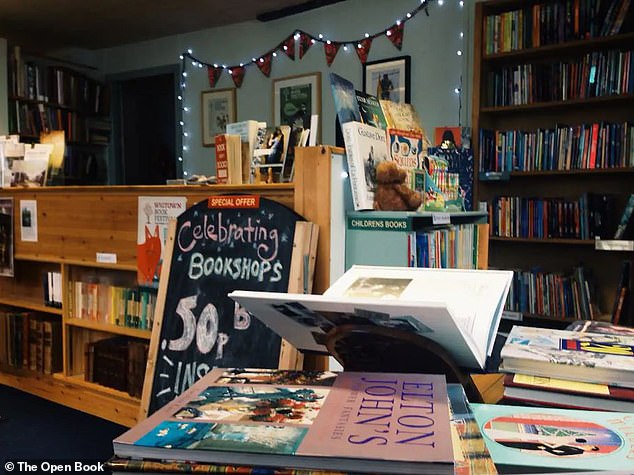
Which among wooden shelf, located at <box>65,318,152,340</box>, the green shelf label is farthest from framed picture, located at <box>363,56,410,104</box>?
the green shelf label

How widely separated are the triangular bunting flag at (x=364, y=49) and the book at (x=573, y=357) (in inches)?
147

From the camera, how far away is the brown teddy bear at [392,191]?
1787mm

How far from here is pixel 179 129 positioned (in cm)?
555

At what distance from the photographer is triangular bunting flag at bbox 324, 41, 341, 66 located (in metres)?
4.54

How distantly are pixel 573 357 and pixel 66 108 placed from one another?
592 centimetres

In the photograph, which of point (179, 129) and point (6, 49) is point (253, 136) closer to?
point (179, 129)

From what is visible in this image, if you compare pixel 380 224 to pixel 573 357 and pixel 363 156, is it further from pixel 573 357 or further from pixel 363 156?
pixel 573 357

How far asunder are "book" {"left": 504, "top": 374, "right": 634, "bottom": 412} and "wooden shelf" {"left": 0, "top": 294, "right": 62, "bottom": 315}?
2.77 meters

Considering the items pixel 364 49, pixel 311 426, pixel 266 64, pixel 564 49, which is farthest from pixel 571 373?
pixel 266 64

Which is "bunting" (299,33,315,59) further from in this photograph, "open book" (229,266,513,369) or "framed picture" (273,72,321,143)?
"open book" (229,266,513,369)

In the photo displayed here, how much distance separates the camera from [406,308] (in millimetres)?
644

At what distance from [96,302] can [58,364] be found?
499mm

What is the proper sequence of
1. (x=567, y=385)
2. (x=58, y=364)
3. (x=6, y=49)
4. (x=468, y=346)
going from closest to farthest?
(x=468, y=346) < (x=567, y=385) < (x=58, y=364) < (x=6, y=49)

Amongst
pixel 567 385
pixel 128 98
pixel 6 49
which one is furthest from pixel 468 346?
pixel 128 98
